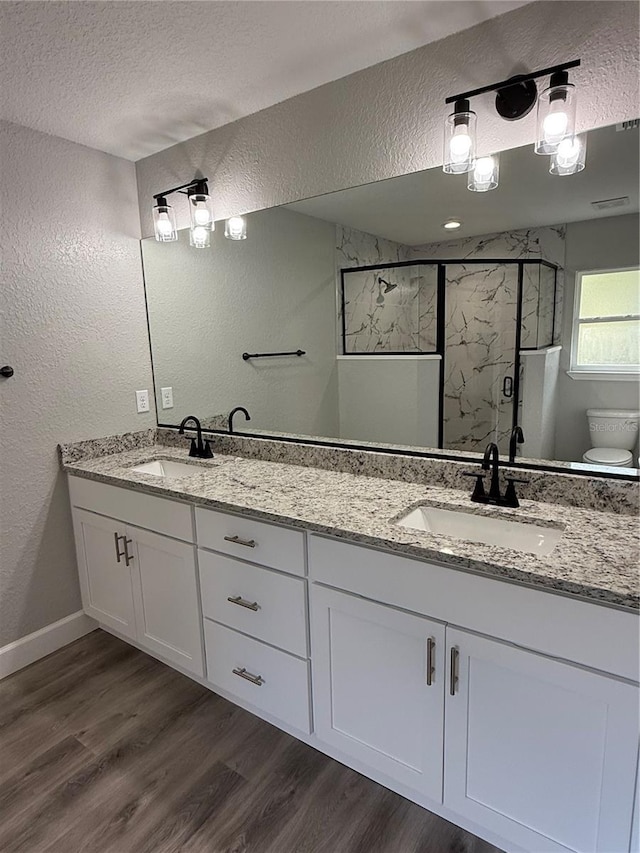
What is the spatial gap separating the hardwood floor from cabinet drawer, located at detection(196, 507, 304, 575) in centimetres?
69

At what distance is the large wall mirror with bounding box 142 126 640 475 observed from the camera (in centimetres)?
140

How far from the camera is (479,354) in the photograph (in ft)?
5.44

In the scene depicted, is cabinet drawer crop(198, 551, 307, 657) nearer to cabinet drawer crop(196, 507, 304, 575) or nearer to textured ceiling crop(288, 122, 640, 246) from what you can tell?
cabinet drawer crop(196, 507, 304, 575)

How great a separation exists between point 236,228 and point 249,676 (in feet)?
6.09

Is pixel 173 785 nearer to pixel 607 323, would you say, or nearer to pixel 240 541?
pixel 240 541

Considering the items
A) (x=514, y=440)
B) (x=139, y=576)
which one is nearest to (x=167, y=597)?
(x=139, y=576)

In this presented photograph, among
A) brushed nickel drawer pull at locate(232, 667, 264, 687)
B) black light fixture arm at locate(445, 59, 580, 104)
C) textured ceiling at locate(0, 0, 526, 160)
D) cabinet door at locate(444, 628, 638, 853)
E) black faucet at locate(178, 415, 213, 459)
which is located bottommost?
brushed nickel drawer pull at locate(232, 667, 264, 687)

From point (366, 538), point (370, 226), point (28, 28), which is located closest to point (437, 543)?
point (366, 538)

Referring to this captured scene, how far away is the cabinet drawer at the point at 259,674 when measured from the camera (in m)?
1.56

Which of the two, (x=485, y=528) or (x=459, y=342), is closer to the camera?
(x=485, y=528)

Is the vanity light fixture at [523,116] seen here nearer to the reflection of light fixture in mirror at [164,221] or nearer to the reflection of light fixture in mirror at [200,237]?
the reflection of light fixture in mirror at [200,237]

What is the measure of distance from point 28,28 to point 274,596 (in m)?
1.88

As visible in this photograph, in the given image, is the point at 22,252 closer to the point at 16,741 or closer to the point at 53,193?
the point at 53,193

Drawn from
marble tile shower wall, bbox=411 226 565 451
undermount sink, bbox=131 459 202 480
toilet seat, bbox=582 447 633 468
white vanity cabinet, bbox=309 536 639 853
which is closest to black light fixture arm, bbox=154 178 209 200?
marble tile shower wall, bbox=411 226 565 451
